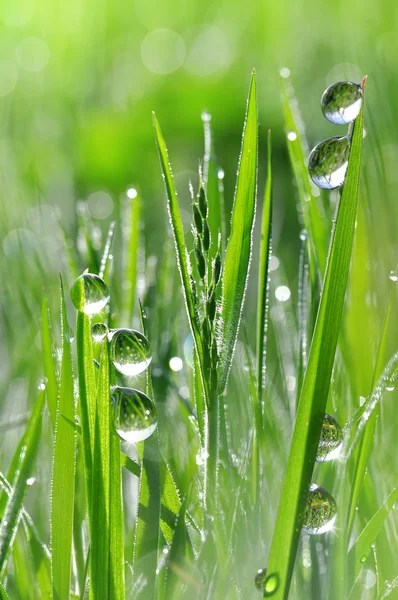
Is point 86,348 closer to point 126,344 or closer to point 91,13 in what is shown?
point 126,344

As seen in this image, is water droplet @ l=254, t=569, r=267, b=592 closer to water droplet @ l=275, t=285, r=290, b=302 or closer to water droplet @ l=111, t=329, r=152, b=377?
water droplet @ l=111, t=329, r=152, b=377

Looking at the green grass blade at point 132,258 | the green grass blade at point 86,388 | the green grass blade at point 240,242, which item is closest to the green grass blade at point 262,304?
the green grass blade at point 240,242

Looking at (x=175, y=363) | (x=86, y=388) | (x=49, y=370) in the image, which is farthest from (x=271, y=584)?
(x=175, y=363)

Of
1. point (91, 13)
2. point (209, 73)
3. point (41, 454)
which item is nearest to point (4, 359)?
point (41, 454)

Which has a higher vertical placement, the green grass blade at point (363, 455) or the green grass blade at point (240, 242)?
the green grass blade at point (240, 242)

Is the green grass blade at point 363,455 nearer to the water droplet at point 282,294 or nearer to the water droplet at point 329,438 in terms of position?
the water droplet at point 329,438

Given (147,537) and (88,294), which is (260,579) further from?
(88,294)
